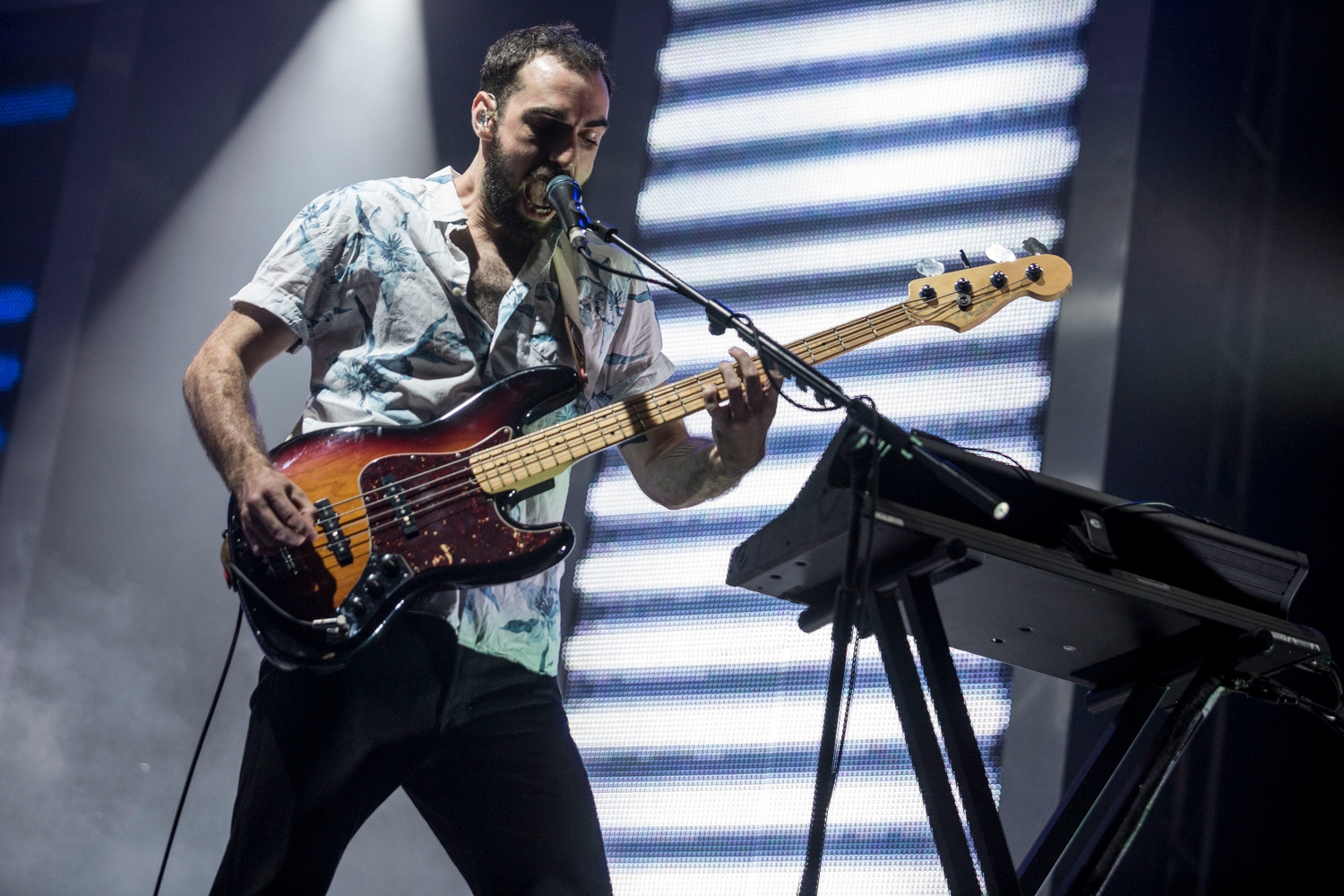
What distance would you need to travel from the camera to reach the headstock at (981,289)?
2480mm

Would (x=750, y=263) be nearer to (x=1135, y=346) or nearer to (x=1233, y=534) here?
(x=1135, y=346)

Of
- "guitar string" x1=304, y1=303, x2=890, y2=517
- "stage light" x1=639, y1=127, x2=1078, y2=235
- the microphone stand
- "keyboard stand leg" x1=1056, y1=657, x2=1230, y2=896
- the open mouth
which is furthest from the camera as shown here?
"stage light" x1=639, y1=127, x2=1078, y2=235

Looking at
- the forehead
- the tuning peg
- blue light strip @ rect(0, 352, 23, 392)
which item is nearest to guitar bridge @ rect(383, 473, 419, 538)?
the forehead

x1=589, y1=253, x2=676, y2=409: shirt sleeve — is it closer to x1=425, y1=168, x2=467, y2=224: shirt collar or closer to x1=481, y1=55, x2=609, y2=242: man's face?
x1=481, y1=55, x2=609, y2=242: man's face

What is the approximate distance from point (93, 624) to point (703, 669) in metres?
1.96

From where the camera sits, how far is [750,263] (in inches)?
150

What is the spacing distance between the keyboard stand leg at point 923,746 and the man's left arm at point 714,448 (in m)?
0.48

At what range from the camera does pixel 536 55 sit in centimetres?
258

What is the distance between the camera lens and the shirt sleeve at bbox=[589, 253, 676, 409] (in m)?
2.50

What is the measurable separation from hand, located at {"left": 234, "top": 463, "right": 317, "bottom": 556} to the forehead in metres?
0.94

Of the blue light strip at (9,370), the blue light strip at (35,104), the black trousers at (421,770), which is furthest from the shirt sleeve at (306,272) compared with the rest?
the blue light strip at (35,104)

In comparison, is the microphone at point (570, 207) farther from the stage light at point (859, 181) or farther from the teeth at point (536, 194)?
the stage light at point (859, 181)

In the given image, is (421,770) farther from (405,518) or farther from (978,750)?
(978,750)

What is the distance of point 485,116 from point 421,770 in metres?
1.30
